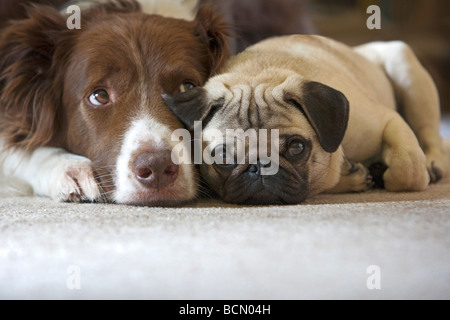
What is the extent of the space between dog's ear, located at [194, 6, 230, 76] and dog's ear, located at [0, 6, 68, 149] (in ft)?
1.70

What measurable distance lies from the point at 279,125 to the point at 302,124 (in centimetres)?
9

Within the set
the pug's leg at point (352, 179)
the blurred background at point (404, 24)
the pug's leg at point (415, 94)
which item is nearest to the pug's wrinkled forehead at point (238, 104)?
the pug's leg at point (352, 179)

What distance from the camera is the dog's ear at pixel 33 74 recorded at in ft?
6.66

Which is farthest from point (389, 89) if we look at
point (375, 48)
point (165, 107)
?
point (165, 107)

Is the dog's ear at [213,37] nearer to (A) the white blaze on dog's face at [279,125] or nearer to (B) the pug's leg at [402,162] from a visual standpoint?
(A) the white blaze on dog's face at [279,125]

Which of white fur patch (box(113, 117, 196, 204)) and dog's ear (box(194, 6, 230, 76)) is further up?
dog's ear (box(194, 6, 230, 76))

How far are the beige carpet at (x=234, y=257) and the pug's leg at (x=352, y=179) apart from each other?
614 mm

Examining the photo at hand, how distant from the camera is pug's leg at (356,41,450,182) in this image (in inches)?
100.0

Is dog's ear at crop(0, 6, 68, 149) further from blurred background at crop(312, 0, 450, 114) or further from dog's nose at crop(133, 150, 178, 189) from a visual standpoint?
blurred background at crop(312, 0, 450, 114)

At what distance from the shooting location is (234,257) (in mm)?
1106

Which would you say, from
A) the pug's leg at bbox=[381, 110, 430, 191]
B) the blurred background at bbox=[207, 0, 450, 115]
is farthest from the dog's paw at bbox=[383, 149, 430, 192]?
the blurred background at bbox=[207, 0, 450, 115]

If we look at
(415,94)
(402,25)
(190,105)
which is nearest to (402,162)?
(190,105)

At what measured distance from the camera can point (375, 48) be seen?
2930 millimetres

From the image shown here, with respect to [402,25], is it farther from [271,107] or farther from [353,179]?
[271,107]
